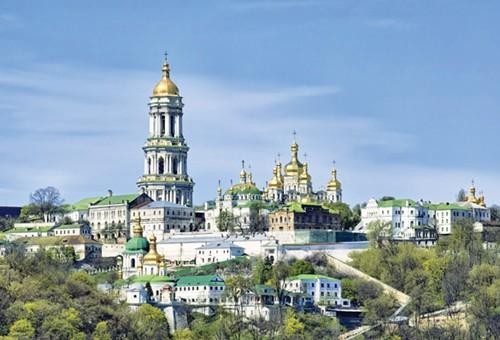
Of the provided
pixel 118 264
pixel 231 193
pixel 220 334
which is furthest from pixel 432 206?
pixel 220 334

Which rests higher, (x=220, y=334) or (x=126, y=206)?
(x=126, y=206)

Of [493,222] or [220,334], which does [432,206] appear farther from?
[220,334]

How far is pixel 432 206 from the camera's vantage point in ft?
359

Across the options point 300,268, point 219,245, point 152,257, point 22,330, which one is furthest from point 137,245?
point 22,330

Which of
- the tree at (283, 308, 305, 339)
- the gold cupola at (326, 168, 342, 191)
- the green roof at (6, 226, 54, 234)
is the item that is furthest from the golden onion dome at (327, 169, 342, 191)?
the tree at (283, 308, 305, 339)

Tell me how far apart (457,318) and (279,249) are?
13.1 meters

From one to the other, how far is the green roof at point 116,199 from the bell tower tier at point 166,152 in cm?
214

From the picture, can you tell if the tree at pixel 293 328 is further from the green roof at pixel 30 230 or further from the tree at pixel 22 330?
the green roof at pixel 30 230

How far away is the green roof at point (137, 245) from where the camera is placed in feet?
318

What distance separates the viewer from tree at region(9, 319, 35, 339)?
7669 cm

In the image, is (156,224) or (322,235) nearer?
(322,235)

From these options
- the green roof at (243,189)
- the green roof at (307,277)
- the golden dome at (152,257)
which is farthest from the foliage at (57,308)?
the green roof at (243,189)

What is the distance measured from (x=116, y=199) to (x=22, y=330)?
33.2 meters

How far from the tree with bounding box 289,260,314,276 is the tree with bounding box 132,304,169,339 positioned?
10.5 m
